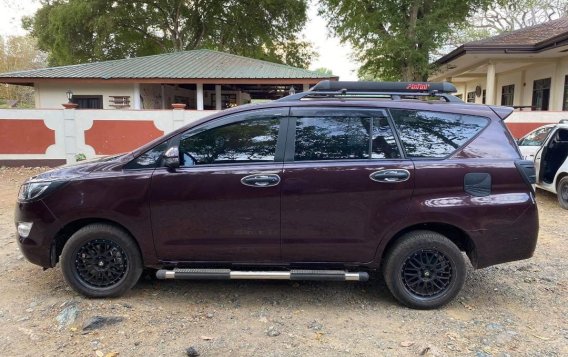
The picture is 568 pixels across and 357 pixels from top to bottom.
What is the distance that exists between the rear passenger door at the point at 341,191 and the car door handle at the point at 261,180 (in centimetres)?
8

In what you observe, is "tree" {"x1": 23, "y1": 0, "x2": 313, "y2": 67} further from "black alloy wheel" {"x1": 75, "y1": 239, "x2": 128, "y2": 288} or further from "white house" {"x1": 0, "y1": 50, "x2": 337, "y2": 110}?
"black alloy wheel" {"x1": 75, "y1": 239, "x2": 128, "y2": 288}

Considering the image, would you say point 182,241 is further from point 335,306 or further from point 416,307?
point 416,307

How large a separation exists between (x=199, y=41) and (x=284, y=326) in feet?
92.4

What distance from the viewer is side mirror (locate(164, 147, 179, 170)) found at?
373 cm

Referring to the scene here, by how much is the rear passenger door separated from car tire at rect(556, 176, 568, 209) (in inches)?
226

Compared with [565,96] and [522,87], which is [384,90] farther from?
[522,87]

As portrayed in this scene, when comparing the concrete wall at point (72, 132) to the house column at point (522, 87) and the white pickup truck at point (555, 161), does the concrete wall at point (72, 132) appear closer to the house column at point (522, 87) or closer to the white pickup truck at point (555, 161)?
the white pickup truck at point (555, 161)

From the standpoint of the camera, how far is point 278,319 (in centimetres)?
367

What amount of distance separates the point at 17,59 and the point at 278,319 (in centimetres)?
5259

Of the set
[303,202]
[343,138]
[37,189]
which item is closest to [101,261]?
[37,189]

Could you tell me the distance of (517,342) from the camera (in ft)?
11.0

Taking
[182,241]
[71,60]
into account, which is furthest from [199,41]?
[182,241]

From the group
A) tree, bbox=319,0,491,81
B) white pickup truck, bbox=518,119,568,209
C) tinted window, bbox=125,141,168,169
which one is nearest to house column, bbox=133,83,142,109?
tree, bbox=319,0,491,81

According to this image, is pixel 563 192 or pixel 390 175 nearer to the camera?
pixel 390 175
